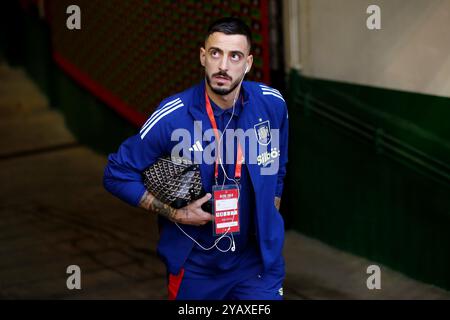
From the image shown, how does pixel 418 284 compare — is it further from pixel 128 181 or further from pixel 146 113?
pixel 146 113

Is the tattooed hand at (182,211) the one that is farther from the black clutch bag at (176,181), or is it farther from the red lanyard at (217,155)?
the red lanyard at (217,155)

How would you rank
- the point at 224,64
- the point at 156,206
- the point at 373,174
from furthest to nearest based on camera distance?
the point at 373,174, the point at 156,206, the point at 224,64

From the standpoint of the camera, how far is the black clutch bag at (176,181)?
4336mm

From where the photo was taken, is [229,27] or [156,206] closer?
[229,27]

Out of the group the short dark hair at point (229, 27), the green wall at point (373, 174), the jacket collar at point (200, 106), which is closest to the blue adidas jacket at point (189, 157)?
the jacket collar at point (200, 106)

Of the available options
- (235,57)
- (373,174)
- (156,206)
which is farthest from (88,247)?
(235,57)

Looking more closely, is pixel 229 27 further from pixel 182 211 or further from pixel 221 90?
pixel 182 211

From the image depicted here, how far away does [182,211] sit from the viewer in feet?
14.3

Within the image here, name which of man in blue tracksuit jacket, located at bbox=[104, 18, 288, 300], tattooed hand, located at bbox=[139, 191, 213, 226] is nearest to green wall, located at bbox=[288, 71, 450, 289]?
man in blue tracksuit jacket, located at bbox=[104, 18, 288, 300]

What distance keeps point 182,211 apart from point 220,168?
276mm

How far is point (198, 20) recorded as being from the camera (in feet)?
27.7

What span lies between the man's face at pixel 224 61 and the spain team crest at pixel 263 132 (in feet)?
0.85

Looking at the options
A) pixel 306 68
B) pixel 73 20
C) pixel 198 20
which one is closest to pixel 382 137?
pixel 306 68
